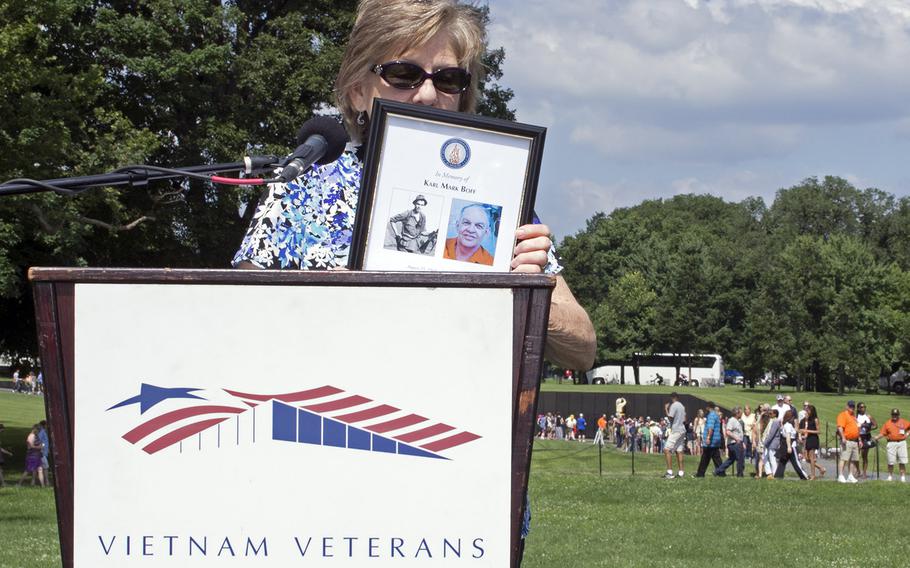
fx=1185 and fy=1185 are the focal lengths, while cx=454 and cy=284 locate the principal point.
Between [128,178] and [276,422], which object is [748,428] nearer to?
[128,178]

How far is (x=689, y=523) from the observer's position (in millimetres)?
18641

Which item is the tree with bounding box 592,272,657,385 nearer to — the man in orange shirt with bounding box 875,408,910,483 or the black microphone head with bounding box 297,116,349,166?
the man in orange shirt with bounding box 875,408,910,483

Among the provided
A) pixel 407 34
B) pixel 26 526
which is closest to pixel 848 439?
pixel 26 526

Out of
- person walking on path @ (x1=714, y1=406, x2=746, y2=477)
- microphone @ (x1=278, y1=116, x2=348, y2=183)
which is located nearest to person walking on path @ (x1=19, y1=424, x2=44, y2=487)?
person walking on path @ (x1=714, y1=406, x2=746, y2=477)

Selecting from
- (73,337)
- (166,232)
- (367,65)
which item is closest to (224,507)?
(73,337)

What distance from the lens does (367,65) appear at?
3.18 meters

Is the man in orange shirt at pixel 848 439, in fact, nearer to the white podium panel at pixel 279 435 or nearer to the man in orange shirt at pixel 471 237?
the man in orange shirt at pixel 471 237

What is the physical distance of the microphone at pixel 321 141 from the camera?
2863 millimetres

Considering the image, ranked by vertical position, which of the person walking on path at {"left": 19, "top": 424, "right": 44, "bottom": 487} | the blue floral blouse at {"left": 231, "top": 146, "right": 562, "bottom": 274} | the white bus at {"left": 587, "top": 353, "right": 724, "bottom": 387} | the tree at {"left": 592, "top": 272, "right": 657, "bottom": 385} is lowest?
the white bus at {"left": 587, "top": 353, "right": 724, "bottom": 387}

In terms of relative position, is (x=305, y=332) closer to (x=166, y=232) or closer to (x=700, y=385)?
(x=166, y=232)

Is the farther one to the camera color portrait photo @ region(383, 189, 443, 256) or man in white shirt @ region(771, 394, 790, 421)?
man in white shirt @ region(771, 394, 790, 421)

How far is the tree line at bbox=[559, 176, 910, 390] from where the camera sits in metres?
96.8

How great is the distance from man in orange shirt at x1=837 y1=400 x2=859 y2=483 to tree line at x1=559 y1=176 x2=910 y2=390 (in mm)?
67923

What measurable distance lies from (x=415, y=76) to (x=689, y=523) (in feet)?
54.4
